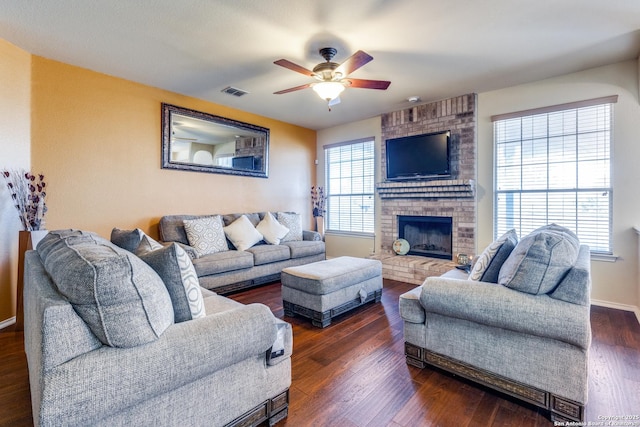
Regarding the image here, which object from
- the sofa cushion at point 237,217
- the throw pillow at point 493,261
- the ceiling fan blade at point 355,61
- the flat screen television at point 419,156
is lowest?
the throw pillow at point 493,261

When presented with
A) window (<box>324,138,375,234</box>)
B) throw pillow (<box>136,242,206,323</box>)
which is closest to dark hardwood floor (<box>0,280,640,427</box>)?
throw pillow (<box>136,242,206,323</box>)

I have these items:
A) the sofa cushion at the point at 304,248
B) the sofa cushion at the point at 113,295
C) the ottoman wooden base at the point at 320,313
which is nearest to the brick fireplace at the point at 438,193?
the sofa cushion at the point at 304,248

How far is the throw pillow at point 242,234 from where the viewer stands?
4.18 m

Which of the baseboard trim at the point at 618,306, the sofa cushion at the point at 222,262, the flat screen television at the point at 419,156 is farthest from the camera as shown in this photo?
the flat screen television at the point at 419,156

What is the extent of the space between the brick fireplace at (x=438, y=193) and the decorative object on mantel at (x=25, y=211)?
13.4 ft

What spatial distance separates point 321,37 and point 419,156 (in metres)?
2.58

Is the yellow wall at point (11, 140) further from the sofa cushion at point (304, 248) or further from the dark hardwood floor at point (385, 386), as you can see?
the sofa cushion at point (304, 248)

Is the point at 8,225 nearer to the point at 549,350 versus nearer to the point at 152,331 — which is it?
the point at 152,331

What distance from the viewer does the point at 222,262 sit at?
3.62m

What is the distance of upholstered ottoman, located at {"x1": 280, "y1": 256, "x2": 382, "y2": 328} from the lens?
2.75m

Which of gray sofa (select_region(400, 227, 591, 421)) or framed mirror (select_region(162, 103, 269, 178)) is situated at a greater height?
framed mirror (select_region(162, 103, 269, 178))

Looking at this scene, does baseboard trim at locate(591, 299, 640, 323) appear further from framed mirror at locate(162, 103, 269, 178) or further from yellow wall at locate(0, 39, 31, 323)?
yellow wall at locate(0, 39, 31, 323)

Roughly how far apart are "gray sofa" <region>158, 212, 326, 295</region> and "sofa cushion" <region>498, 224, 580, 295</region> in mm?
2961

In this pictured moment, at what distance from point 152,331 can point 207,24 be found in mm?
2454
